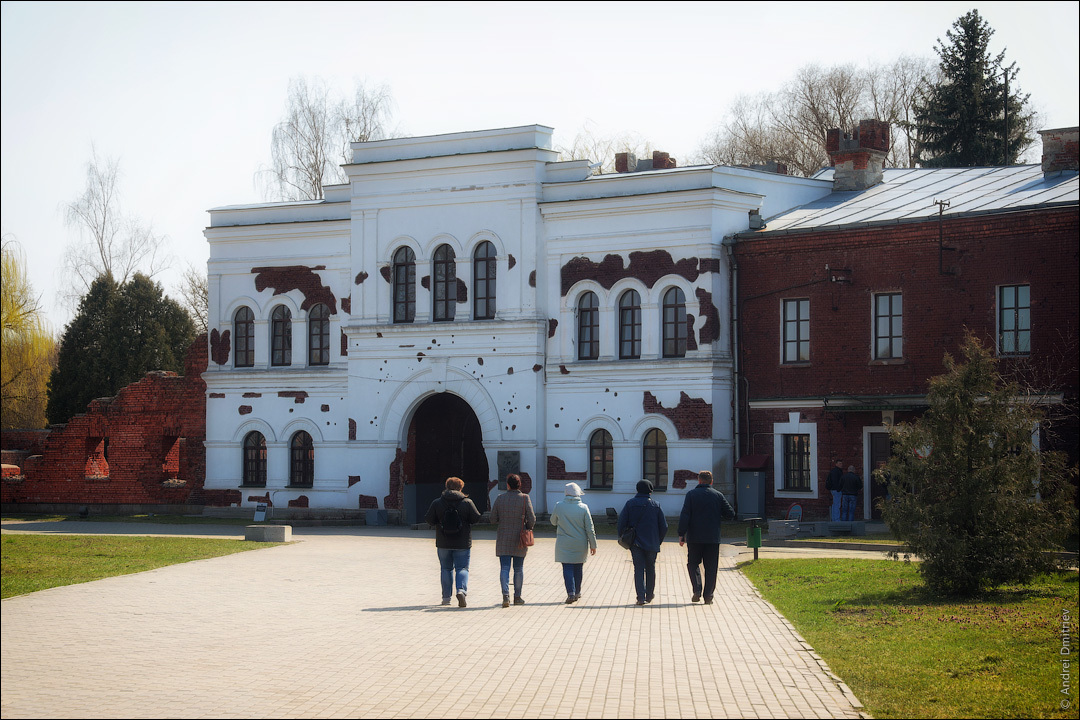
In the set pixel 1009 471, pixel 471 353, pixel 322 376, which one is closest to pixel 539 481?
pixel 471 353

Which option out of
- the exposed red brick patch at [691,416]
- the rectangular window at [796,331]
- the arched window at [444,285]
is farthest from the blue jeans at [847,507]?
the arched window at [444,285]

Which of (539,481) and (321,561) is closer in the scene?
(321,561)

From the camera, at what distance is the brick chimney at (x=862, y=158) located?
3650 centimetres

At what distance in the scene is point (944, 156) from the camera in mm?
46281

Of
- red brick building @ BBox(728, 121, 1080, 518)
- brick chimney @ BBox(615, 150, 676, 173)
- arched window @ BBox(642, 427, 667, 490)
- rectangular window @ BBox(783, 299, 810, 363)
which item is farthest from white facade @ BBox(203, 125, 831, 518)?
brick chimney @ BBox(615, 150, 676, 173)

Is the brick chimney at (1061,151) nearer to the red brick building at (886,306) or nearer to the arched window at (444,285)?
the red brick building at (886,306)

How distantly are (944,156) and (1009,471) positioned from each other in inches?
1272

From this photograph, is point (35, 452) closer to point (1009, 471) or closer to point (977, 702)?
point (1009, 471)

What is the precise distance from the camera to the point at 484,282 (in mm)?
35438

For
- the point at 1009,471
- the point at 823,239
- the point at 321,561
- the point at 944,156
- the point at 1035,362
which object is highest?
the point at 944,156

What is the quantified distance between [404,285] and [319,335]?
356cm

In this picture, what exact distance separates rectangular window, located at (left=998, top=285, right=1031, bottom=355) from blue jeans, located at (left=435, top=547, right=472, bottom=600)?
1657 cm

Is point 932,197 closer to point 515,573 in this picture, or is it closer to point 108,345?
point 515,573

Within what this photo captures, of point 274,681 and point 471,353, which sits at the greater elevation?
point 471,353
